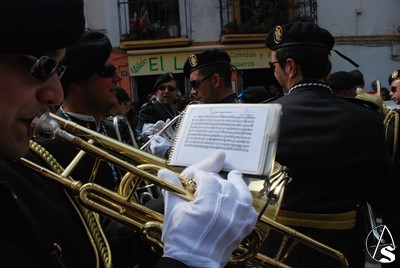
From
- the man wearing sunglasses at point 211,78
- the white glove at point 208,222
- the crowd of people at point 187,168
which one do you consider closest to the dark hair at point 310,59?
the crowd of people at point 187,168

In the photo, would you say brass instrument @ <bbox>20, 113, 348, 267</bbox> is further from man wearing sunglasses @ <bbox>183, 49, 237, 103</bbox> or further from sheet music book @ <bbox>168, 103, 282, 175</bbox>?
man wearing sunglasses @ <bbox>183, 49, 237, 103</bbox>

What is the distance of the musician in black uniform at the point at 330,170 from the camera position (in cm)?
238

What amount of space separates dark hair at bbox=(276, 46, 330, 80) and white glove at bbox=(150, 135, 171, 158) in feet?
3.30

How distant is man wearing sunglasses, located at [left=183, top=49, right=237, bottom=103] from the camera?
4.03 m

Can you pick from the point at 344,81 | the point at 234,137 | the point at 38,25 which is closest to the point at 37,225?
the point at 38,25

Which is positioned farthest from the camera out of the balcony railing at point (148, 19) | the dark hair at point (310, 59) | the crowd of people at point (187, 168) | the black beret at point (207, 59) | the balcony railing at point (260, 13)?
the balcony railing at point (148, 19)

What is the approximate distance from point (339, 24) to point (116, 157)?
13.9 meters

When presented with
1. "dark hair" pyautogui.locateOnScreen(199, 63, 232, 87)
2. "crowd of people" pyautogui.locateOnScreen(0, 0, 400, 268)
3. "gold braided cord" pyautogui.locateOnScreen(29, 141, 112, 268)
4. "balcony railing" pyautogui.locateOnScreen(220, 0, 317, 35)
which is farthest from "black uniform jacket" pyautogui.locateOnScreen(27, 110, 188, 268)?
"balcony railing" pyautogui.locateOnScreen(220, 0, 317, 35)

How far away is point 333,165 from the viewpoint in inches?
93.5

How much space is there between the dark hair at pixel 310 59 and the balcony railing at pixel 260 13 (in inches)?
461

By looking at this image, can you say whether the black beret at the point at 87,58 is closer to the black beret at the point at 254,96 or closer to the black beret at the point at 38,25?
the black beret at the point at 38,25

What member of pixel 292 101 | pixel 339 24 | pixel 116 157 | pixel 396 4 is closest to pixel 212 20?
pixel 339 24

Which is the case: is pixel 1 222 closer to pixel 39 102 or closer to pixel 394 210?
pixel 39 102

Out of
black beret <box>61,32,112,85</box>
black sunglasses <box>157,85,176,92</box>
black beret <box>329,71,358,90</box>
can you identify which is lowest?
black sunglasses <box>157,85,176,92</box>
